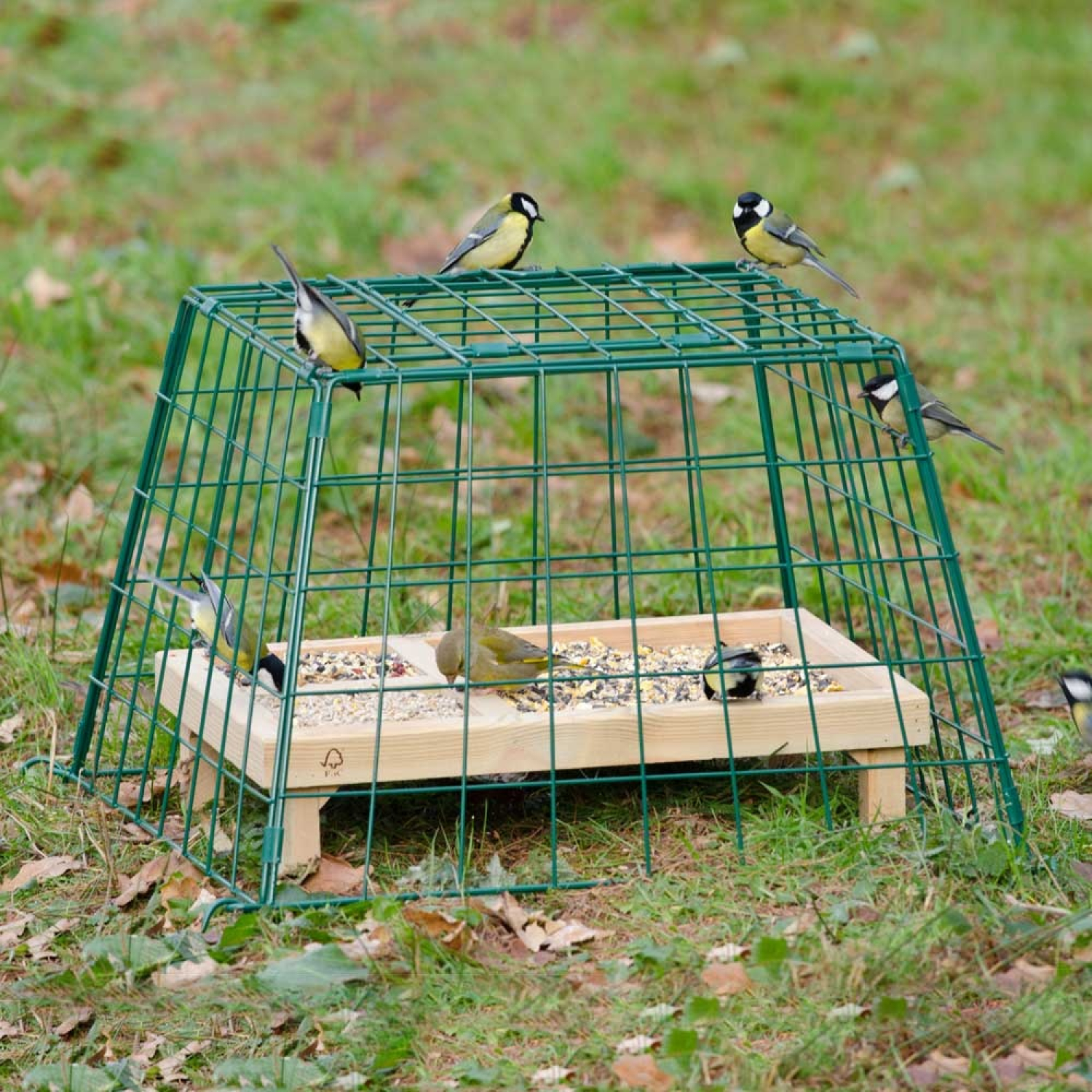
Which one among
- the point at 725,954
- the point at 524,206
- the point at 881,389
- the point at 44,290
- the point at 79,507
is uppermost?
the point at 44,290

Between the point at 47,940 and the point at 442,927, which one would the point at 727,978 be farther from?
the point at 47,940

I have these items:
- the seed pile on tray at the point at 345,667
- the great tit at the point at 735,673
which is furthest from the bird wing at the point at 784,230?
the seed pile on tray at the point at 345,667

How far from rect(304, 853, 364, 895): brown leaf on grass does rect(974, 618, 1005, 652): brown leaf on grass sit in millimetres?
2441

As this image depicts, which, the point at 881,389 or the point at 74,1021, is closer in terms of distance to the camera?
the point at 74,1021

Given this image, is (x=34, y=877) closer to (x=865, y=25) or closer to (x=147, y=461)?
(x=147, y=461)

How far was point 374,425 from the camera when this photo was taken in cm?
716

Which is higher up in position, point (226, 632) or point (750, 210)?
point (750, 210)

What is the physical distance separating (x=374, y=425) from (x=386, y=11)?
4.91 metres

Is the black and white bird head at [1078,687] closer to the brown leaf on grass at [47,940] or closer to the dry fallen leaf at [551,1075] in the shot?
the dry fallen leaf at [551,1075]

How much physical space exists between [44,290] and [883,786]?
199 inches

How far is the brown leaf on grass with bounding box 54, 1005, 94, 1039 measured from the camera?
3.64 m

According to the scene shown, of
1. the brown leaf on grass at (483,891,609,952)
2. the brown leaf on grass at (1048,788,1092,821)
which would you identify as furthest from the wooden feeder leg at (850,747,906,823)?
the brown leaf on grass at (483,891,609,952)

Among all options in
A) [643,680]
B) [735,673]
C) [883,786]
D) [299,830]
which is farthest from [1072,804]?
[299,830]

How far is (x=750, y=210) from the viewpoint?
5211 mm
